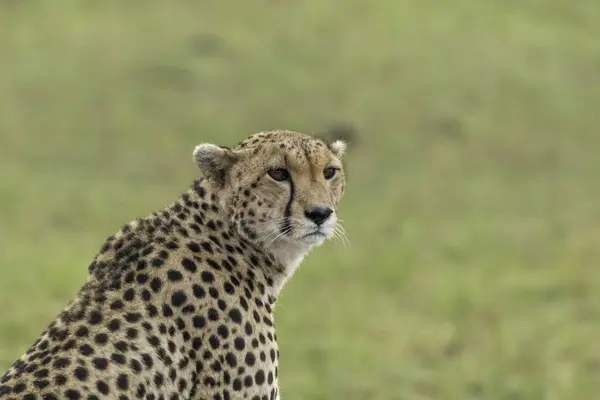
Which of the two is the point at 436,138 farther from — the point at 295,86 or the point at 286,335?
the point at 286,335

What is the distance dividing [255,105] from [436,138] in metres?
1.98

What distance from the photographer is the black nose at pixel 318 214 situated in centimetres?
393

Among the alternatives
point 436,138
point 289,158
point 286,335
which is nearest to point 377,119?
point 436,138

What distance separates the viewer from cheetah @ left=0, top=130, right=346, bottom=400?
346 cm

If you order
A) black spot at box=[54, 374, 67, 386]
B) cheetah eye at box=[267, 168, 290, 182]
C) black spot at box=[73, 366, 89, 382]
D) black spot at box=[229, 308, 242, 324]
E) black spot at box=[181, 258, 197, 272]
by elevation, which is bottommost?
black spot at box=[54, 374, 67, 386]

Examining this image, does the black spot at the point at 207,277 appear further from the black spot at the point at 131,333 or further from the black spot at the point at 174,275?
the black spot at the point at 131,333

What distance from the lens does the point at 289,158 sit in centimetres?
398

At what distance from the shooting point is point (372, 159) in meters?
13.2

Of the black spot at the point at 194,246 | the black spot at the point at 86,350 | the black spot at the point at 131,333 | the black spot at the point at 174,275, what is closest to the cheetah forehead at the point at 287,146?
the black spot at the point at 194,246

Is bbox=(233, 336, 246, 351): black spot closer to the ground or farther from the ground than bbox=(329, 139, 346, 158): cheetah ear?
closer to the ground

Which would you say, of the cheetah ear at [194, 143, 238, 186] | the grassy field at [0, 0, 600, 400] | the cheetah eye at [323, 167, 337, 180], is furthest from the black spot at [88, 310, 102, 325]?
the grassy field at [0, 0, 600, 400]

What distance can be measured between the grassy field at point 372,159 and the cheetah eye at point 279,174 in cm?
257

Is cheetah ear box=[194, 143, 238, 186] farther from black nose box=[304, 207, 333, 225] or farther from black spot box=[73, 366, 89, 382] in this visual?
black spot box=[73, 366, 89, 382]

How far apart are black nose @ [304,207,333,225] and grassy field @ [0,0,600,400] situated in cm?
258
